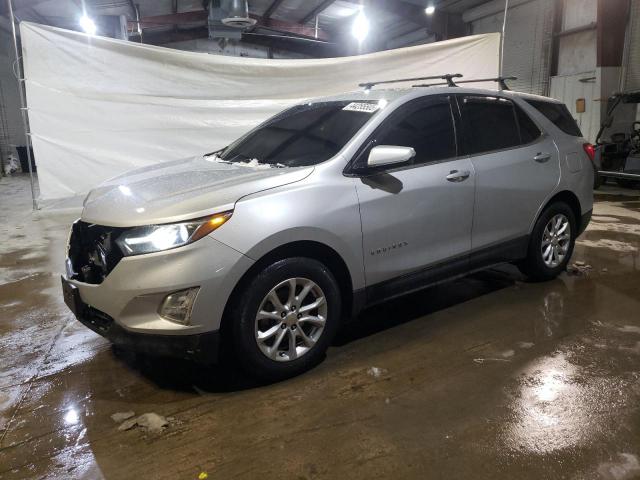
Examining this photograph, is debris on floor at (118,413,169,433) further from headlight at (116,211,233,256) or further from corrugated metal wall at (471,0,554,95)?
corrugated metal wall at (471,0,554,95)

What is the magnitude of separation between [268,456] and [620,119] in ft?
39.0

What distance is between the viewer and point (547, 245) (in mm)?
4086

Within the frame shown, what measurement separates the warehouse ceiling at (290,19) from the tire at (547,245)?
10535 mm

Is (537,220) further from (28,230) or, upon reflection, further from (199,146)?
(28,230)

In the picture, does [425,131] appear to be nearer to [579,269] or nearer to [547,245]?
[547,245]

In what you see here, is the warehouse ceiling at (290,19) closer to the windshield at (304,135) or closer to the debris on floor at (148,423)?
the windshield at (304,135)

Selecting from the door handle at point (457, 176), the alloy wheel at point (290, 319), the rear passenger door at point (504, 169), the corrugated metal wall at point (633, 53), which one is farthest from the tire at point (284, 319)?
the corrugated metal wall at point (633, 53)

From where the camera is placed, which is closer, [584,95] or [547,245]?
[547,245]

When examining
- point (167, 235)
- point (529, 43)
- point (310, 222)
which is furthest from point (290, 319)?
point (529, 43)

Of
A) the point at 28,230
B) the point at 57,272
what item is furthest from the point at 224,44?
the point at 57,272

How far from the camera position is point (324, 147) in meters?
3.03

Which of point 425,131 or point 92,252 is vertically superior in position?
point 425,131

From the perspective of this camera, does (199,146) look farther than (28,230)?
Yes

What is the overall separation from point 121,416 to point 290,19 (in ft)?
55.2
